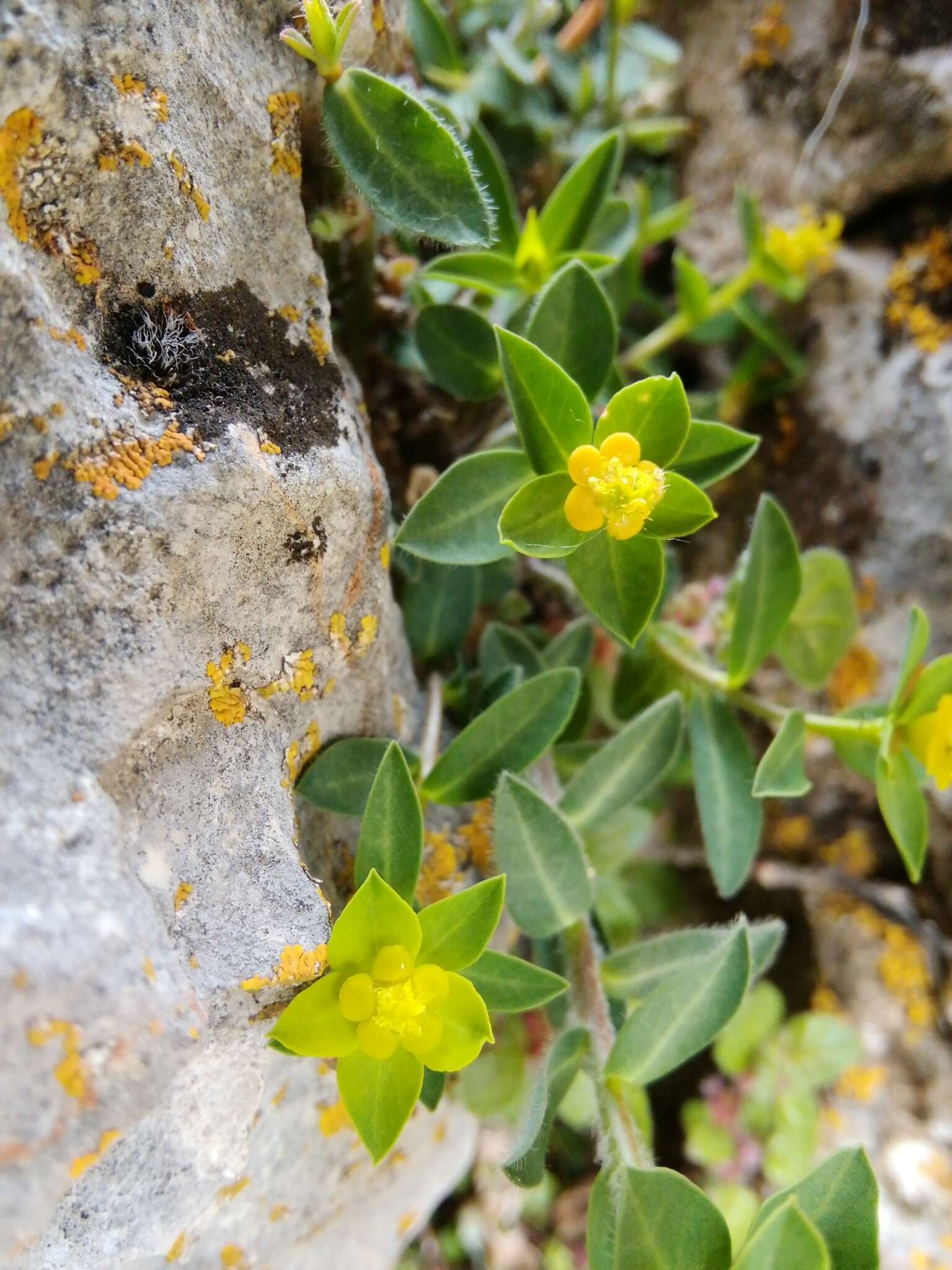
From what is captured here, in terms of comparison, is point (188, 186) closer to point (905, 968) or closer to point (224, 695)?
point (224, 695)

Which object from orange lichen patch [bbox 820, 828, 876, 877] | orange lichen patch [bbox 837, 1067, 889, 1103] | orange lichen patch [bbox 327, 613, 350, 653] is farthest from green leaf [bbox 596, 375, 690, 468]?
orange lichen patch [bbox 837, 1067, 889, 1103]

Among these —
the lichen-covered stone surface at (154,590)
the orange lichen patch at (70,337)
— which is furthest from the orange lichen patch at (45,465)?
the orange lichen patch at (70,337)

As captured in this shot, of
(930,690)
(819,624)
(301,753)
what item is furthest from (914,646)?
(301,753)

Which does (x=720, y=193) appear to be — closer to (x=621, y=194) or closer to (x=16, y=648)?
(x=621, y=194)

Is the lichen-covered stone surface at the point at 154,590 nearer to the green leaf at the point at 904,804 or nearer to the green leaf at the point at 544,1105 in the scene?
the green leaf at the point at 544,1105

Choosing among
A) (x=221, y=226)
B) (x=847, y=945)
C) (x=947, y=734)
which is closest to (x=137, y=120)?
(x=221, y=226)

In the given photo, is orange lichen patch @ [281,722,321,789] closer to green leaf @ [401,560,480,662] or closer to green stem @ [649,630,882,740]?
green leaf @ [401,560,480,662]

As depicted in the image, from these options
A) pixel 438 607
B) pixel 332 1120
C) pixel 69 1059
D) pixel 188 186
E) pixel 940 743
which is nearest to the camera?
pixel 69 1059
